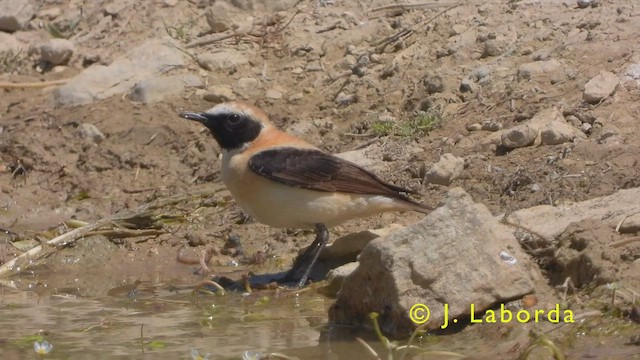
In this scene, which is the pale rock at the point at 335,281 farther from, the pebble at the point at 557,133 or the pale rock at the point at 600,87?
the pale rock at the point at 600,87

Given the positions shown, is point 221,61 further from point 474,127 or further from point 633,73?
point 633,73

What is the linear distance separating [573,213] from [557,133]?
1703 mm

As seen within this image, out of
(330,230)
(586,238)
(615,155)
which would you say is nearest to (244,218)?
(330,230)

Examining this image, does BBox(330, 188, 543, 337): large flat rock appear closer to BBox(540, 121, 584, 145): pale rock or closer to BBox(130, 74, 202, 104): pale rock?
BBox(540, 121, 584, 145): pale rock

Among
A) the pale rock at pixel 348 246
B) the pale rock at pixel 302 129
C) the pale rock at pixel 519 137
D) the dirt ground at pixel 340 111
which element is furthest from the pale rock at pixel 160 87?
the pale rock at pixel 519 137

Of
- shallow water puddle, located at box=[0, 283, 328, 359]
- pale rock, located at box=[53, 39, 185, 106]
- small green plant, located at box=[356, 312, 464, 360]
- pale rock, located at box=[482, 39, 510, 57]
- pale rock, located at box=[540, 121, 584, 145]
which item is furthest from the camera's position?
pale rock, located at box=[53, 39, 185, 106]

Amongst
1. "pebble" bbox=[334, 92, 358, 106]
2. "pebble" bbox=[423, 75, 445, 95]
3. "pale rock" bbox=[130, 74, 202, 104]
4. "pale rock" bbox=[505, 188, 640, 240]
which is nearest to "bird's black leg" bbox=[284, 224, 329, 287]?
"pale rock" bbox=[505, 188, 640, 240]

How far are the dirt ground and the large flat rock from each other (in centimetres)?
199

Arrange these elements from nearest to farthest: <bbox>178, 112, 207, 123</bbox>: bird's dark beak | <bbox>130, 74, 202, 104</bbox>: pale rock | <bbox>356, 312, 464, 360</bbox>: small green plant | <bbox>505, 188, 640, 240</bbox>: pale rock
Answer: <bbox>356, 312, 464, 360</bbox>: small green plant, <bbox>505, 188, 640, 240</bbox>: pale rock, <bbox>178, 112, 207, 123</bbox>: bird's dark beak, <bbox>130, 74, 202, 104</bbox>: pale rock

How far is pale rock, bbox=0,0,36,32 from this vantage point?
1370cm

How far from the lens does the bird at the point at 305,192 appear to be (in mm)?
8859

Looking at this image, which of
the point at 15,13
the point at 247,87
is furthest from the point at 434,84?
the point at 15,13

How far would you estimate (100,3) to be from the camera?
13.8m

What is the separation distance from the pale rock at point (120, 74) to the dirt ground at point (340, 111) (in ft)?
0.49
